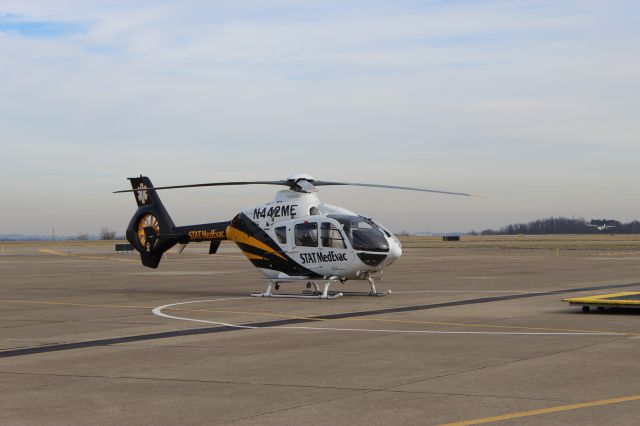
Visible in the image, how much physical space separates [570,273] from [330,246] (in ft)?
58.3

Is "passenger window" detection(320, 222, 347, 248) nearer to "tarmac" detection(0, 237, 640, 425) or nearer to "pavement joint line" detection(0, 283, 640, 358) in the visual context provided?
"tarmac" detection(0, 237, 640, 425)

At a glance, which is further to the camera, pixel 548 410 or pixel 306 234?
pixel 306 234

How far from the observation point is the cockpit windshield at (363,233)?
91.4ft

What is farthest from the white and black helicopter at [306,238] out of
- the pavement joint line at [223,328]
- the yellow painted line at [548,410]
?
the yellow painted line at [548,410]

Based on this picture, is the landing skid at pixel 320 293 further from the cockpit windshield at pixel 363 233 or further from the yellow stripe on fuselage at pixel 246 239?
the cockpit windshield at pixel 363 233

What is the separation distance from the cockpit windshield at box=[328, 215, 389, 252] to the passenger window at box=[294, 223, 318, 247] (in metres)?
0.74

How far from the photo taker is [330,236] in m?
28.4

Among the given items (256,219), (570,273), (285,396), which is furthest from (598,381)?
(570,273)

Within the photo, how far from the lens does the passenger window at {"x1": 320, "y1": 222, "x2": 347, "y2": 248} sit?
28188 millimetres

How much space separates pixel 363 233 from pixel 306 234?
1.96 m

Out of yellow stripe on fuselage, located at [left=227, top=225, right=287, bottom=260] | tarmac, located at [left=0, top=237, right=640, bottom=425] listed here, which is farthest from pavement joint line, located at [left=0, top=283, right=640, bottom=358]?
yellow stripe on fuselage, located at [left=227, top=225, right=287, bottom=260]

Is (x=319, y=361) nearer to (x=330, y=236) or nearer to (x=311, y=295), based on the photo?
(x=330, y=236)

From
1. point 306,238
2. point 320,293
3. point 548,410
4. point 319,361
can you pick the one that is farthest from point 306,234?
point 548,410

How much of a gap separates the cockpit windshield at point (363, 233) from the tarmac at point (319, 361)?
5.26 ft
